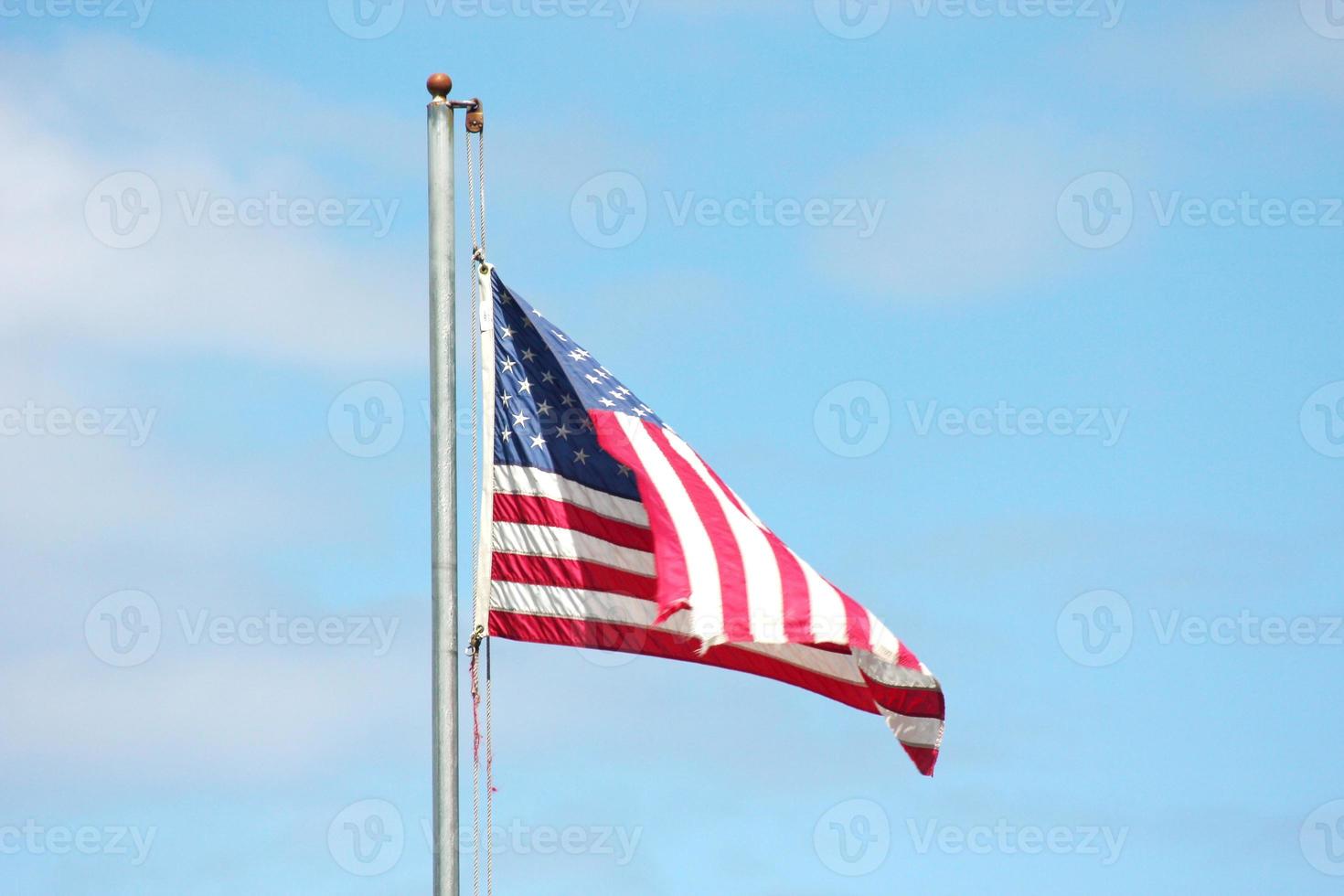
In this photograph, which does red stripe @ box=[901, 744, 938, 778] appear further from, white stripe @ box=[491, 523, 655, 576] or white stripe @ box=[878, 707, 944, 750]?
white stripe @ box=[491, 523, 655, 576]

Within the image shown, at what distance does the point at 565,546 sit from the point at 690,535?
3.98 ft

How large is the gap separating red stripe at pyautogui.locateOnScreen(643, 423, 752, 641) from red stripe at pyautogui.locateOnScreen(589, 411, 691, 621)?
1.26 ft

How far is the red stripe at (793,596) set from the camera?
17844mm

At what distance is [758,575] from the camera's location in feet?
59.1

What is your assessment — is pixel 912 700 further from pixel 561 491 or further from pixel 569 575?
pixel 561 491

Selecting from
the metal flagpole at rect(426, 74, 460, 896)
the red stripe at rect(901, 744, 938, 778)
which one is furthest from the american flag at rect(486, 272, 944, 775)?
the metal flagpole at rect(426, 74, 460, 896)

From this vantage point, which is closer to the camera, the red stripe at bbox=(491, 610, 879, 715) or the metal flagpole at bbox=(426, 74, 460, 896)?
the metal flagpole at bbox=(426, 74, 460, 896)

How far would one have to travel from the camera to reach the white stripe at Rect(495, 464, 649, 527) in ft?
59.3

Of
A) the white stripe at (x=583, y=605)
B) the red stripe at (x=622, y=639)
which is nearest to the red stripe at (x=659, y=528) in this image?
the white stripe at (x=583, y=605)

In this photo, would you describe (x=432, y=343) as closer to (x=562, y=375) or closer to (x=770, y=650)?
(x=562, y=375)

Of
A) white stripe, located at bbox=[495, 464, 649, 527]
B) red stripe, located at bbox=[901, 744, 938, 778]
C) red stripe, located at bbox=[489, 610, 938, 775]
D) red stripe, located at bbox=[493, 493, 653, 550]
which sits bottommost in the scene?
red stripe, located at bbox=[901, 744, 938, 778]

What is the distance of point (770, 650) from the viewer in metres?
18.9

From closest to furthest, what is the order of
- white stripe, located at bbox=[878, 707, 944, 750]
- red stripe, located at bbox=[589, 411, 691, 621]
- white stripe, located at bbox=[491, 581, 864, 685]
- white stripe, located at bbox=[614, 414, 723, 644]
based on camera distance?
red stripe, located at bbox=[589, 411, 691, 621] → white stripe, located at bbox=[614, 414, 723, 644] → white stripe, located at bbox=[491, 581, 864, 685] → white stripe, located at bbox=[878, 707, 944, 750]

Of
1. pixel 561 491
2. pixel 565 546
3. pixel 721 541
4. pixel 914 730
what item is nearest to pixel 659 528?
pixel 721 541
